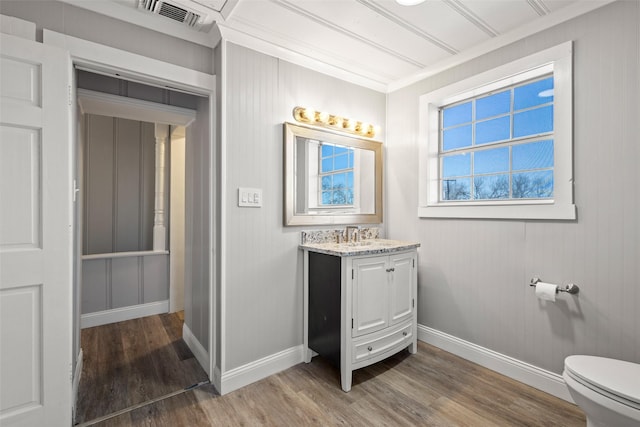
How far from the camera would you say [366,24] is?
2.10 m

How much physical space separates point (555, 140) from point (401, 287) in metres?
1.45

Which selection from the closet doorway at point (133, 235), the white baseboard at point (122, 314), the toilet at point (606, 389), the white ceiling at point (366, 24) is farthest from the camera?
the white baseboard at point (122, 314)

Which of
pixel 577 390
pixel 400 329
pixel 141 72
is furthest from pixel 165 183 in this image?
pixel 577 390

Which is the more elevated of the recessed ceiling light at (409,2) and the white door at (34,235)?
the recessed ceiling light at (409,2)

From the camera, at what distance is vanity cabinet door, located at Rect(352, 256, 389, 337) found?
2133 millimetres

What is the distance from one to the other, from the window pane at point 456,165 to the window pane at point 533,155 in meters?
0.36

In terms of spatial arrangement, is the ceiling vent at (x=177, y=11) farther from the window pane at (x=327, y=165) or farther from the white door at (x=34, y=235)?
the window pane at (x=327, y=165)

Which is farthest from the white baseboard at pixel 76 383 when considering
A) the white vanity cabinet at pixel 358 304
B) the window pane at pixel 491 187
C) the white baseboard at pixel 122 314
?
the window pane at pixel 491 187

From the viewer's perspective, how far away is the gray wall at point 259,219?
2138 millimetres

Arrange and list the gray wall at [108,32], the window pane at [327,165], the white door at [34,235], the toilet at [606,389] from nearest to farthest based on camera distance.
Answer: the toilet at [606,389]
the white door at [34,235]
the gray wall at [108,32]
the window pane at [327,165]

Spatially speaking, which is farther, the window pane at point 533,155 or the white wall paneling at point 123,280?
the white wall paneling at point 123,280

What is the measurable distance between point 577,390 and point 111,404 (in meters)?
2.61

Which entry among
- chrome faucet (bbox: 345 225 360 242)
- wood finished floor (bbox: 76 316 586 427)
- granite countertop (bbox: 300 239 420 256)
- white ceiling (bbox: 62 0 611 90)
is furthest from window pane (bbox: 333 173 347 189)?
wood finished floor (bbox: 76 316 586 427)

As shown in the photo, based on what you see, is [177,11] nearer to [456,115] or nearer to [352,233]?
[352,233]
